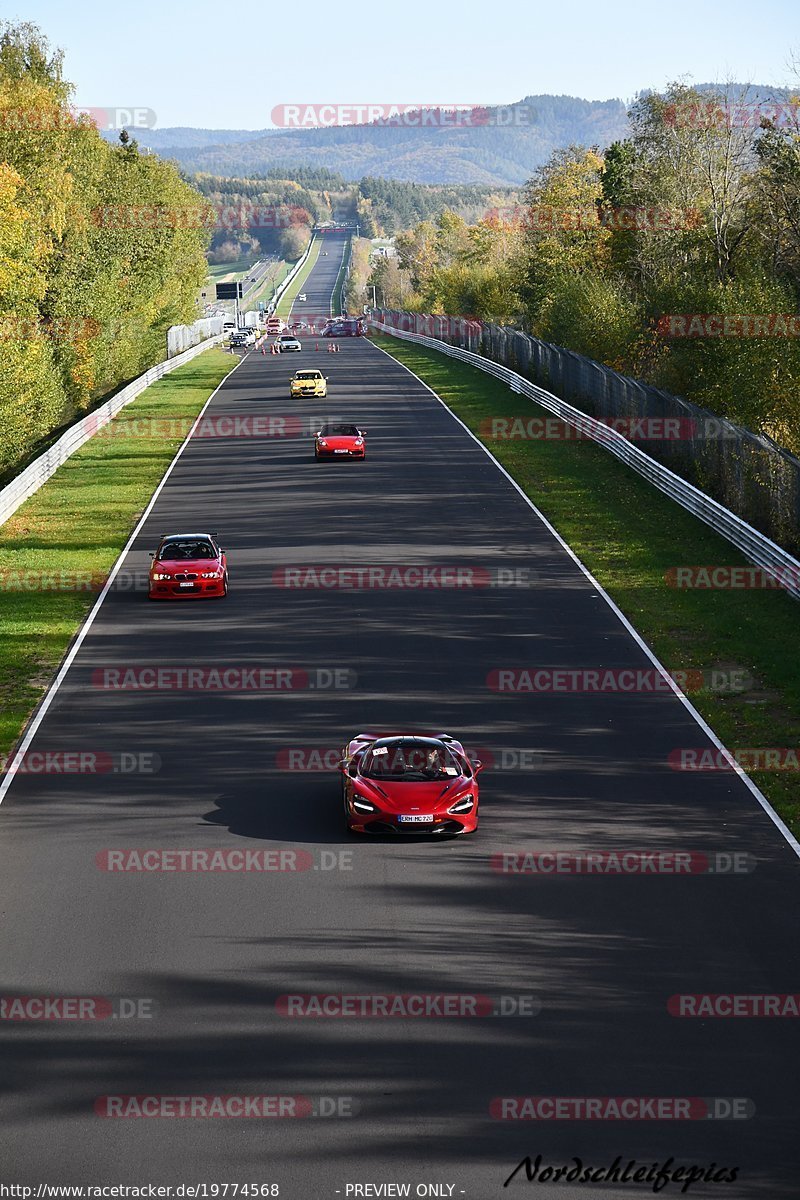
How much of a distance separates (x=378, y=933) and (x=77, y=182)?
65.2m

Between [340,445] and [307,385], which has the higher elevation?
[307,385]

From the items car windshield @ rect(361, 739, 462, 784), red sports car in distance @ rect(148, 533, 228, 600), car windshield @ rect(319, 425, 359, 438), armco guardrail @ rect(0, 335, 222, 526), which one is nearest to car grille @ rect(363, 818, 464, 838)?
car windshield @ rect(361, 739, 462, 784)

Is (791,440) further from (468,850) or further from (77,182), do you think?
(77,182)

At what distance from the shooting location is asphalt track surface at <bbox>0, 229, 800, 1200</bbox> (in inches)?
475

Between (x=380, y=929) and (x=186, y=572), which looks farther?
(x=186, y=572)

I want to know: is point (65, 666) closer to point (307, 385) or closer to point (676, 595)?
point (676, 595)

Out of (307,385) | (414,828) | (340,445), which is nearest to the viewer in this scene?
(414,828)

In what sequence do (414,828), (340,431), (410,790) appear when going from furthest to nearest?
(340,431) → (410,790) → (414,828)

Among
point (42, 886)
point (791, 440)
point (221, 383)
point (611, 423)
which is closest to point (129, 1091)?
point (42, 886)

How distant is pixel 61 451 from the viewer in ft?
185

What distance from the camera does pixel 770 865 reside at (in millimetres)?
18547

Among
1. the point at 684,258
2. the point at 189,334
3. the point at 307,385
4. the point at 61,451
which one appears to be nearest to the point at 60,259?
the point at 307,385

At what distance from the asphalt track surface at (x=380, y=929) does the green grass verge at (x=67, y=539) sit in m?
1.09

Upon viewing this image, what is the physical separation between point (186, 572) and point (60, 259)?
138 ft
